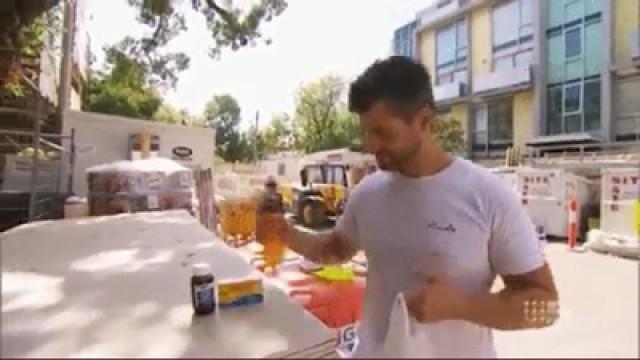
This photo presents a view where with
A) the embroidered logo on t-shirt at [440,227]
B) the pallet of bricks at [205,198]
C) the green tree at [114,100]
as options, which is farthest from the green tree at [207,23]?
the green tree at [114,100]

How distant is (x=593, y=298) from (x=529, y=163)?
11.0 metres

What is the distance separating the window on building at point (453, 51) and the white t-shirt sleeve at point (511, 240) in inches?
594

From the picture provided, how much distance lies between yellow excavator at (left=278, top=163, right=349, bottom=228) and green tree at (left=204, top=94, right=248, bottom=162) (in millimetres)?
15381

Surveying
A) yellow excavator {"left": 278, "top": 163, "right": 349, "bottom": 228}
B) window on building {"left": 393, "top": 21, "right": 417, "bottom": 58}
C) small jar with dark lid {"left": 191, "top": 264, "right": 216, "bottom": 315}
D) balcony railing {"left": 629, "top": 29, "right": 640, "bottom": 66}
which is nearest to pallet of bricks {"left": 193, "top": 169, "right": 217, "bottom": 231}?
window on building {"left": 393, "top": 21, "right": 417, "bottom": 58}

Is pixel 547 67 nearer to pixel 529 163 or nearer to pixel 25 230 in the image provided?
pixel 529 163

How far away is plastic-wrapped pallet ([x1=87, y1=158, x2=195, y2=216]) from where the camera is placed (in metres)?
4.25

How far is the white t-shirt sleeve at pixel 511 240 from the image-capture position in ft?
3.40

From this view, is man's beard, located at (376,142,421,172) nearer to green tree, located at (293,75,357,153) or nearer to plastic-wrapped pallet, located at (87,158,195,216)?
plastic-wrapped pallet, located at (87,158,195,216)

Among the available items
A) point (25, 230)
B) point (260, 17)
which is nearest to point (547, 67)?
point (260, 17)

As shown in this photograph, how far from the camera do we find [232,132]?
28344mm

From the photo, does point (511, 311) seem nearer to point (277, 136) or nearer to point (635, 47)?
point (635, 47)

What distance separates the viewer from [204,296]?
3.64 feet

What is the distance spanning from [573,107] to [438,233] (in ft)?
48.0

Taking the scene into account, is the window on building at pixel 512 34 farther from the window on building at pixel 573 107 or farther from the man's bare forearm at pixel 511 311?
the man's bare forearm at pixel 511 311
